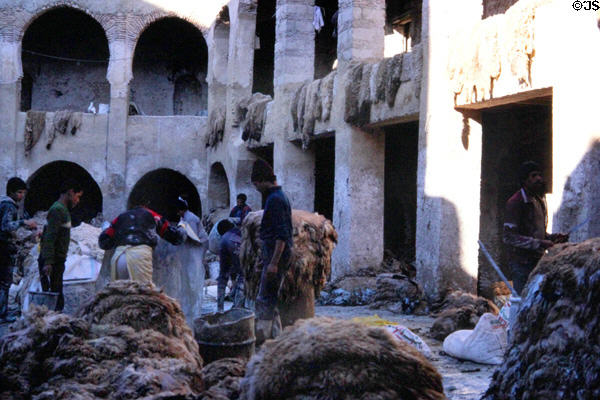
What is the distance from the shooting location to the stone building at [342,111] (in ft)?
22.5

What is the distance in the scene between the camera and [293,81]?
13031 mm

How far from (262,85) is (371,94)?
11.5m

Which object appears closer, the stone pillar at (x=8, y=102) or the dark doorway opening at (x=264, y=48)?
the dark doorway opening at (x=264, y=48)

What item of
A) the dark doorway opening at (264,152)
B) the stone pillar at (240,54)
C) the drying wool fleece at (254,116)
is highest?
the stone pillar at (240,54)

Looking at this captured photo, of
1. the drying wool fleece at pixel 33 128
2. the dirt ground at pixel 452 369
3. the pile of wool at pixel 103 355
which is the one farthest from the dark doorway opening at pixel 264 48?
the pile of wool at pixel 103 355

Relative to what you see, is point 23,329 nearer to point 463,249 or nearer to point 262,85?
point 463,249

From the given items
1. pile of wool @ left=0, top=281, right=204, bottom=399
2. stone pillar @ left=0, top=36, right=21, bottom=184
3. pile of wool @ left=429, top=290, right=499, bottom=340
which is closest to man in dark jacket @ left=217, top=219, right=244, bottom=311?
pile of wool @ left=429, top=290, right=499, bottom=340

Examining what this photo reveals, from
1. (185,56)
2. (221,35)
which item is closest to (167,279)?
(221,35)

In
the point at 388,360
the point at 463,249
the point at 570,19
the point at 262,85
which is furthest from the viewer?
the point at 262,85

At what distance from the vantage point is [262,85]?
2100 cm

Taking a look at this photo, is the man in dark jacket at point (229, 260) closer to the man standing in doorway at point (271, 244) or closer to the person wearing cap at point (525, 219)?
the man standing in doorway at point (271, 244)

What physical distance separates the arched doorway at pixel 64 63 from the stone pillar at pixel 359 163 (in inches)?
566

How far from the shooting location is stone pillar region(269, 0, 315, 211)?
507 inches

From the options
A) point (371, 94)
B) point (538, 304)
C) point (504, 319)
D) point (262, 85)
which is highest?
point (262, 85)
